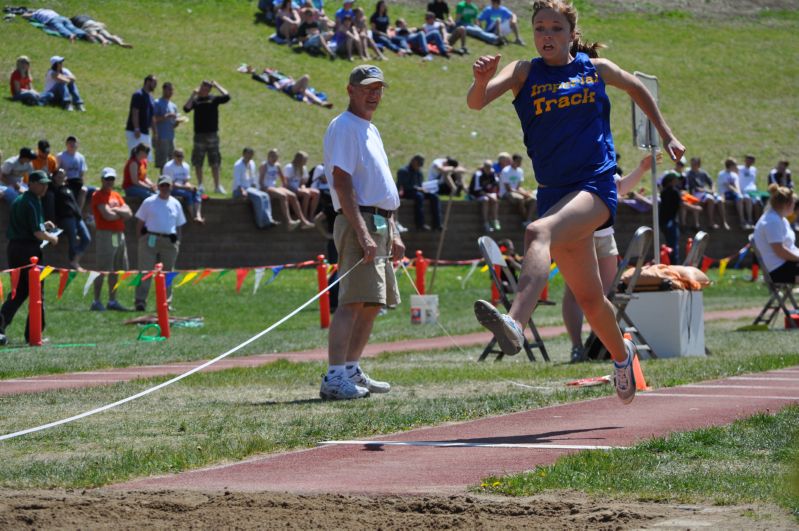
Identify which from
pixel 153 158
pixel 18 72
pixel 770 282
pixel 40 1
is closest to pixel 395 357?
pixel 770 282

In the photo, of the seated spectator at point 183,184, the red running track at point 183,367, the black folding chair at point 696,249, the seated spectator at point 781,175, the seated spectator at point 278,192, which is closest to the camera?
the red running track at point 183,367

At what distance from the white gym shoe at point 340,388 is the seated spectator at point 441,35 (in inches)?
1299

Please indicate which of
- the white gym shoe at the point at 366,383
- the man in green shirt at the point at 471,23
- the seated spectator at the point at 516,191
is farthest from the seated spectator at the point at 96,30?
the white gym shoe at the point at 366,383

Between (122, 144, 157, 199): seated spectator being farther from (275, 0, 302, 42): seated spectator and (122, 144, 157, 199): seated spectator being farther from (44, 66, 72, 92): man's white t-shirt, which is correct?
(275, 0, 302, 42): seated spectator

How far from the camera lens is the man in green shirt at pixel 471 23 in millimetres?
43781

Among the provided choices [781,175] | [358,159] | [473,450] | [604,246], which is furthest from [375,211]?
[781,175]

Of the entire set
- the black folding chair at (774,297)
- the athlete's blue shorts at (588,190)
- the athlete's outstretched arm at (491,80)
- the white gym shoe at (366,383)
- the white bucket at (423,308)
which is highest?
the athlete's outstretched arm at (491,80)

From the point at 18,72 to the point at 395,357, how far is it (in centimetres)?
1700

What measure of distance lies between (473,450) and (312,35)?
3168 cm

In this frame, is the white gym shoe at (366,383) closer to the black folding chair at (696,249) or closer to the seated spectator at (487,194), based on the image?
the black folding chair at (696,249)

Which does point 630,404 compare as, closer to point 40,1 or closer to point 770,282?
point 770,282

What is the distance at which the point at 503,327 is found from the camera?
683cm

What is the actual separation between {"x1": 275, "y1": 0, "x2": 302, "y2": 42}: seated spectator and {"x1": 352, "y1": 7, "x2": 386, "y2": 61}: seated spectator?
1573mm

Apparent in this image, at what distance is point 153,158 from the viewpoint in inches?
1125
